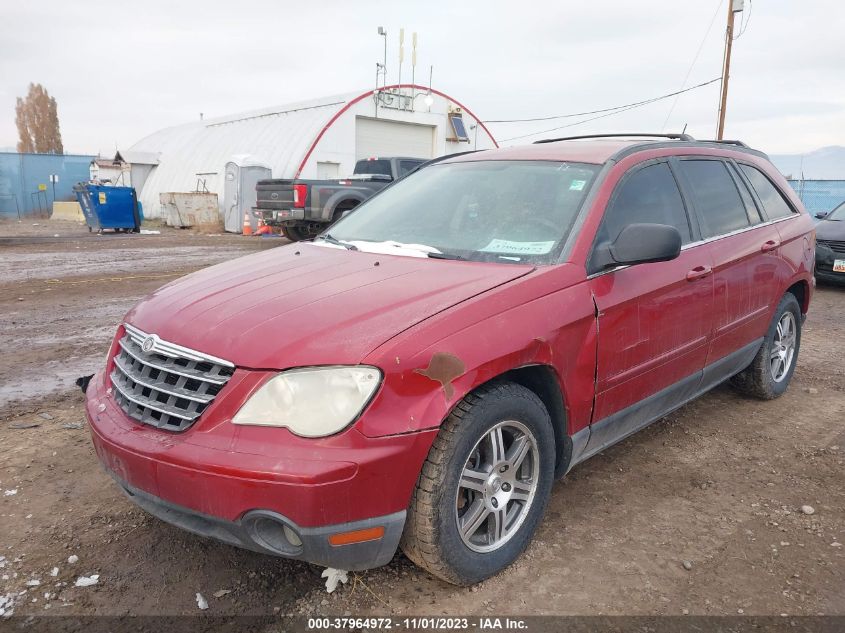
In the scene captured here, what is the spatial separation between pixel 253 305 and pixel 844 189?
27.7m

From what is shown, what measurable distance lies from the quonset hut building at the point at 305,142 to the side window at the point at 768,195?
19.1 m

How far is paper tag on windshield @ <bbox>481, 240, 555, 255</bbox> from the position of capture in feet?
9.48

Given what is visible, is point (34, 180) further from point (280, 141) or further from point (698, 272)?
point (698, 272)

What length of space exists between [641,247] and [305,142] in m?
22.0

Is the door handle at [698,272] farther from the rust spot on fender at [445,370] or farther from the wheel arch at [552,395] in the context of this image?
the rust spot on fender at [445,370]

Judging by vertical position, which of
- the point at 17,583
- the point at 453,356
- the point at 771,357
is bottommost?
the point at 17,583

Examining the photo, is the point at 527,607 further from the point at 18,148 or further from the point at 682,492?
the point at 18,148

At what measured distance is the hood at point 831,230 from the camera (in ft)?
32.0

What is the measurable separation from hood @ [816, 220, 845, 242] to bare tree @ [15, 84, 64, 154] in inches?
2536

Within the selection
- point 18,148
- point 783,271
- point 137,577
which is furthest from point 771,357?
point 18,148

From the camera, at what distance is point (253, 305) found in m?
2.50

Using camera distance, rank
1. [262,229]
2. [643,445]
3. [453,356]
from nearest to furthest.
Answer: [453,356]
[643,445]
[262,229]

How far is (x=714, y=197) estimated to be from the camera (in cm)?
388

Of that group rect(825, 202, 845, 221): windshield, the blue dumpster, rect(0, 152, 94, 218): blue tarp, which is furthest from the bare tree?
rect(825, 202, 845, 221): windshield
